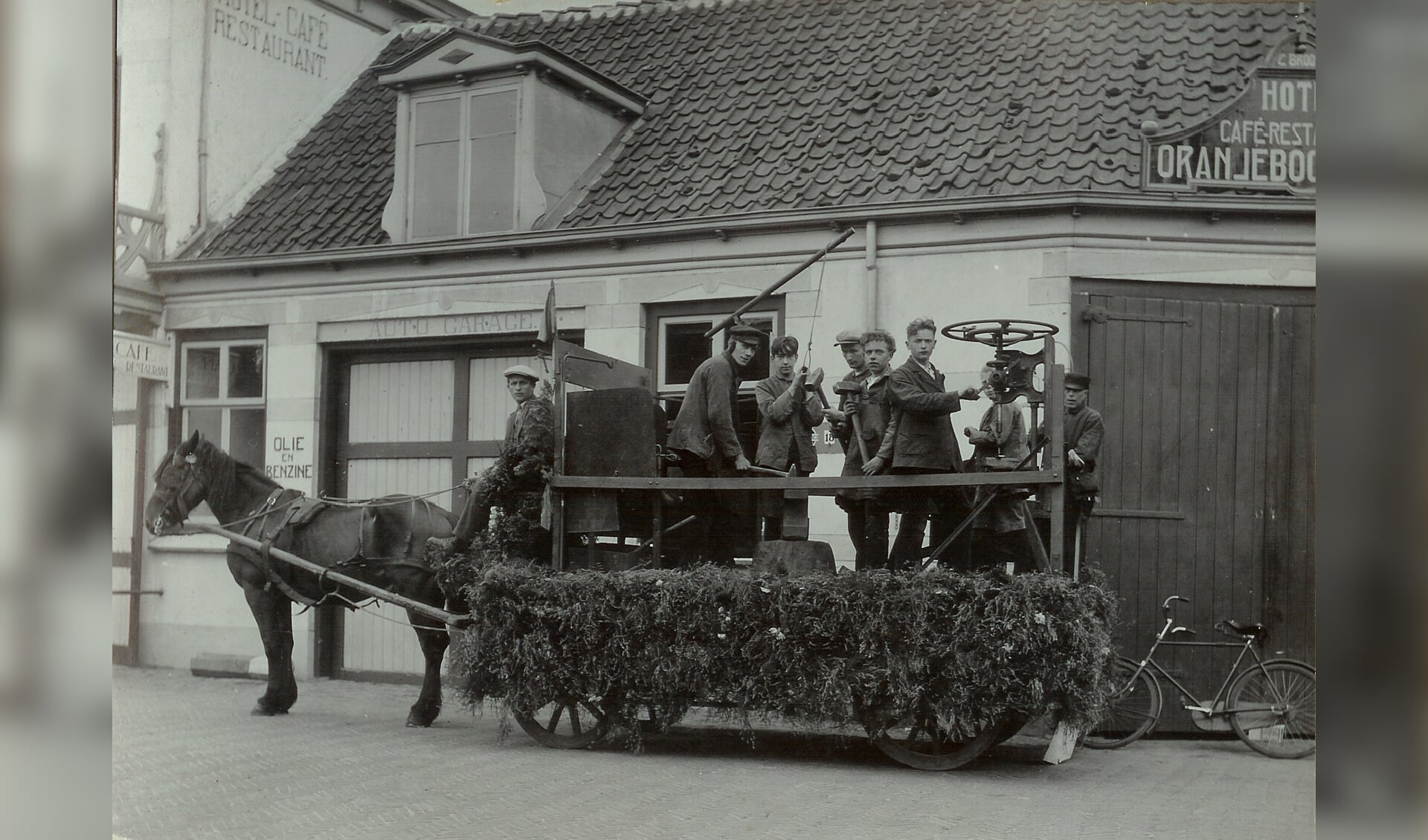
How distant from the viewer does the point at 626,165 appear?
6.34 m

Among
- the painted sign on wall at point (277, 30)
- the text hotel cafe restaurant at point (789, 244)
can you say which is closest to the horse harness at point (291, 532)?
the text hotel cafe restaurant at point (789, 244)

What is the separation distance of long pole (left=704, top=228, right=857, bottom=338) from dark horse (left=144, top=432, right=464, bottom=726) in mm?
1870

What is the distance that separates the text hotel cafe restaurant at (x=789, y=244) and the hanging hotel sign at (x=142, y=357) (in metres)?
0.08

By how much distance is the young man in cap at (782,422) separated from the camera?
5.83 meters

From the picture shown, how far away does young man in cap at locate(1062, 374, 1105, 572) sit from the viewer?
18.4 ft

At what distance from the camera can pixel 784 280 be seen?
5.88 m

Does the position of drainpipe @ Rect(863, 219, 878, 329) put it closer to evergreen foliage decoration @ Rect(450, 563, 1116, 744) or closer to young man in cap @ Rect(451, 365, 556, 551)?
evergreen foliage decoration @ Rect(450, 563, 1116, 744)

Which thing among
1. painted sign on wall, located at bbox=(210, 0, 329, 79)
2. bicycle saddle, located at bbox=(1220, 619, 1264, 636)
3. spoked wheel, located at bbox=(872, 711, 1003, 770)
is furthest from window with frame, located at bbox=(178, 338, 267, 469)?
bicycle saddle, located at bbox=(1220, 619, 1264, 636)

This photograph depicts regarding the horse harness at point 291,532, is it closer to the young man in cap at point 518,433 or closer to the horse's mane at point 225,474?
the horse's mane at point 225,474

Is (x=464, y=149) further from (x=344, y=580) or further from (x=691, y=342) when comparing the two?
(x=344, y=580)

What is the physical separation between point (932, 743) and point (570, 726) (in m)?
1.84
